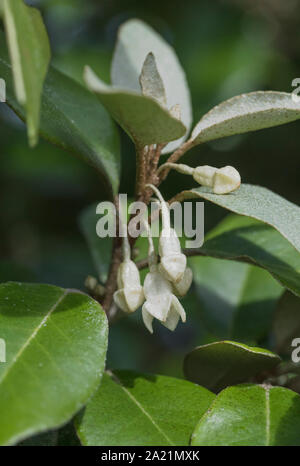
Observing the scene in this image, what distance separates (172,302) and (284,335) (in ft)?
1.41

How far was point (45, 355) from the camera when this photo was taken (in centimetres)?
84

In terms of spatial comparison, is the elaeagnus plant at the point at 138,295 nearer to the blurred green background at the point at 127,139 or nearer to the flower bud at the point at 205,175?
the flower bud at the point at 205,175

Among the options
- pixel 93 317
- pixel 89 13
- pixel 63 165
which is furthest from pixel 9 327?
pixel 89 13

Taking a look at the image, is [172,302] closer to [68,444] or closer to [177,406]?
[177,406]

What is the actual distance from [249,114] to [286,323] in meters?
0.55

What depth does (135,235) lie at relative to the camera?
1022 millimetres

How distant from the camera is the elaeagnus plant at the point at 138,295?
769 millimetres

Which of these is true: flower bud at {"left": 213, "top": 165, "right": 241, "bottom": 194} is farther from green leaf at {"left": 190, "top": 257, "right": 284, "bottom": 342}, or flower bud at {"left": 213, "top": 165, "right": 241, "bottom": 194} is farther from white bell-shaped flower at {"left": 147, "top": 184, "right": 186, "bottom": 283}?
green leaf at {"left": 190, "top": 257, "right": 284, "bottom": 342}

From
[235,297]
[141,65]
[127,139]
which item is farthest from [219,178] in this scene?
[127,139]

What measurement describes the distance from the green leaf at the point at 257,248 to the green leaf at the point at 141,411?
262 mm

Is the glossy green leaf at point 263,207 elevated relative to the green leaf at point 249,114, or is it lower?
lower

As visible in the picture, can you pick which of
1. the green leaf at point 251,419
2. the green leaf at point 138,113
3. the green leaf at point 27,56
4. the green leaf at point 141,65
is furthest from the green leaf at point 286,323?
the green leaf at point 27,56

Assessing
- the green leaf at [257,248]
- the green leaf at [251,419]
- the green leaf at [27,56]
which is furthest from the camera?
the green leaf at [257,248]

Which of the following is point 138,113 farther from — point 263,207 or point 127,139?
point 127,139
